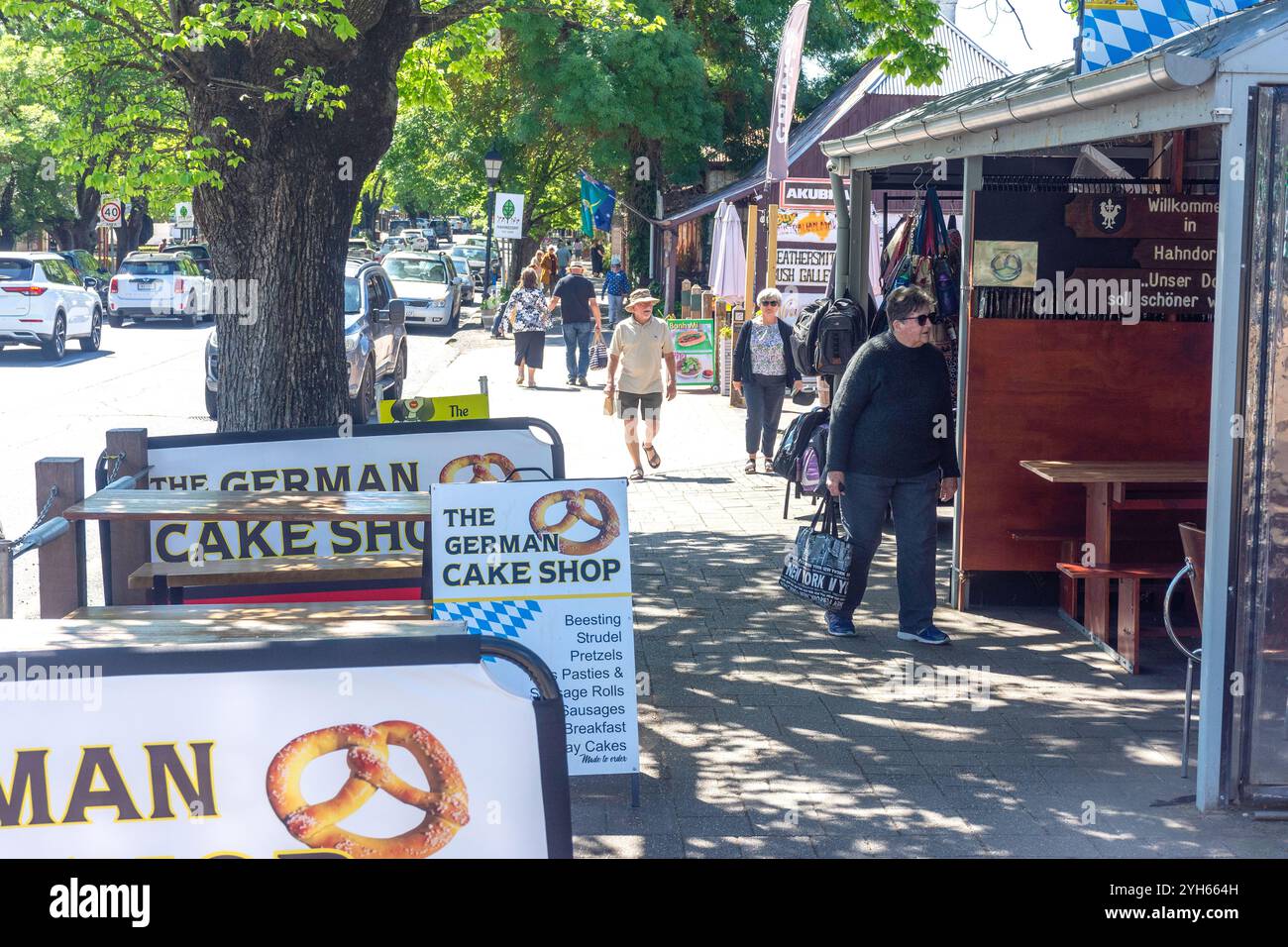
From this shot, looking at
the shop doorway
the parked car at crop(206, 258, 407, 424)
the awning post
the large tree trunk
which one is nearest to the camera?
the shop doorway

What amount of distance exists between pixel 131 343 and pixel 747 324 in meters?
18.8

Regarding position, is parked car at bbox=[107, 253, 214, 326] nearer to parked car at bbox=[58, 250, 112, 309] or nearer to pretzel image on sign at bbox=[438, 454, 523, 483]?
parked car at bbox=[58, 250, 112, 309]

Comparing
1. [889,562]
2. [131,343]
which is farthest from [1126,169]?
[131,343]

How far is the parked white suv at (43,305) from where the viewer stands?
24.2 m

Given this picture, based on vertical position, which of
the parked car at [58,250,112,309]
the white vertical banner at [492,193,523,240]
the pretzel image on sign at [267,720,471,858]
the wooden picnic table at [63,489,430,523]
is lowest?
the pretzel image on sign at [267,720,471,858]

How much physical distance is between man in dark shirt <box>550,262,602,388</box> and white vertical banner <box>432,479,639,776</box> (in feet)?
50.7

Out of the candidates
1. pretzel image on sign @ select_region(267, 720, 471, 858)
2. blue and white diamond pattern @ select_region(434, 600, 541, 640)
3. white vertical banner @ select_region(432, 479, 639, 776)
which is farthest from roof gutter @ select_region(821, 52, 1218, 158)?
pretzel image on sign @ select_region(267, 720, 471, 858)

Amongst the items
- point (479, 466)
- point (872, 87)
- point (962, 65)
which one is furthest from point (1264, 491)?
point (962, 65)

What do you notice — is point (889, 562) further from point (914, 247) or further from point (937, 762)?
point (937, 762)

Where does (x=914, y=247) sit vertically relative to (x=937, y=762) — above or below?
above

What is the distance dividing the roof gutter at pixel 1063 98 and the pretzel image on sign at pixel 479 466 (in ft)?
9.74

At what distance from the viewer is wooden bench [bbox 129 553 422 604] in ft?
21.5
